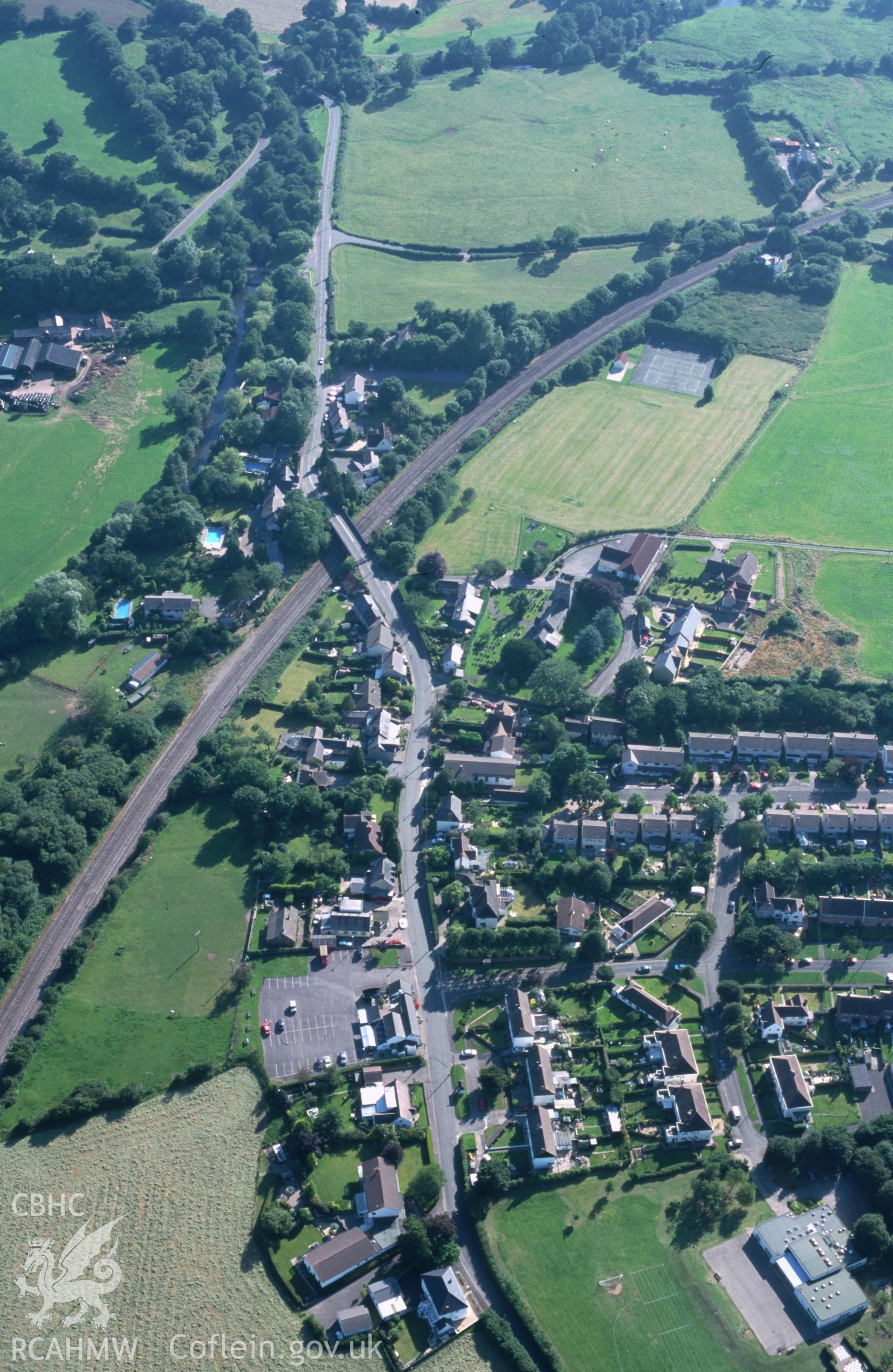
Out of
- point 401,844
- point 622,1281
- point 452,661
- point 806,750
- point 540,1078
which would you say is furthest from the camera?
point 452,661

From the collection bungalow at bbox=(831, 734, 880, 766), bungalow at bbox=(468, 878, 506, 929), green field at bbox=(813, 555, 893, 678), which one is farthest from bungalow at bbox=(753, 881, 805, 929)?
green field at bbox=(813, 555, 893, 678)

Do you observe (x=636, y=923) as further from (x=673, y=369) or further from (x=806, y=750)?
(x=673, y=369)

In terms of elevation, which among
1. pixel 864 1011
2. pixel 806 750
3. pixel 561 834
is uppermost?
pixel 561 834

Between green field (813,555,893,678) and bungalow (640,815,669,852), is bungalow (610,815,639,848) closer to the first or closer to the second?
bungalow (640,815,669,852)

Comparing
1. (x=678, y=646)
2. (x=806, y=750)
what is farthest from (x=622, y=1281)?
(x=678, y=646)

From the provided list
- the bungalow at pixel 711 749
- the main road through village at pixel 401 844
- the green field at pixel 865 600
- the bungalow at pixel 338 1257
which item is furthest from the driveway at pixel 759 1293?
the green field at pixel 865 600
